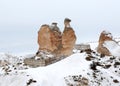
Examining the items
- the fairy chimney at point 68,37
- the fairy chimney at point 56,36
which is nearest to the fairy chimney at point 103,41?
the fairy chimney at point 68,37

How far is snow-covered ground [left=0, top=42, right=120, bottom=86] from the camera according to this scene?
3778 cm

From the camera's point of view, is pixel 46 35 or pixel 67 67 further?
pixel 46 35

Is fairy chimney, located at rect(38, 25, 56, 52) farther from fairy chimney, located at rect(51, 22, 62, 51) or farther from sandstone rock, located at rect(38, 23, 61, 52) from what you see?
fairy chimney, located at rect(51, 22, 62, 51)

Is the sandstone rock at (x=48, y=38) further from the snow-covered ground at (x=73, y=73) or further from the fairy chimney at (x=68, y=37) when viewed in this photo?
the snow-covered ground at (x=73, y=73)

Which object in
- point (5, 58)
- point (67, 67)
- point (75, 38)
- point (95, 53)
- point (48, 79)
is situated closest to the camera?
point (48, 79)

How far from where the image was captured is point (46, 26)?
50844 millimetres

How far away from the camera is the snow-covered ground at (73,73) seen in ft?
124

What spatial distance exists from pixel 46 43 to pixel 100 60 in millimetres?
9579

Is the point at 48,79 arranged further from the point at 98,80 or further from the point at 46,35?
the point at 46,35

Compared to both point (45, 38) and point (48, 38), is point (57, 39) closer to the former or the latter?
point (48, 38)

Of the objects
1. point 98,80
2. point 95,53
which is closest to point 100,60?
point 95,53

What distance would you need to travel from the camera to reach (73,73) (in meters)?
38.9

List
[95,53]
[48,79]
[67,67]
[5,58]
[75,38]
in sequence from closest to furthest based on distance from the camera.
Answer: [48,79], [67,67], [95,53], [75,38], [5,58]

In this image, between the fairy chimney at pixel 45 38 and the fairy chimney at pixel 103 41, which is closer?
the fairy chimney at pixel 103 41
